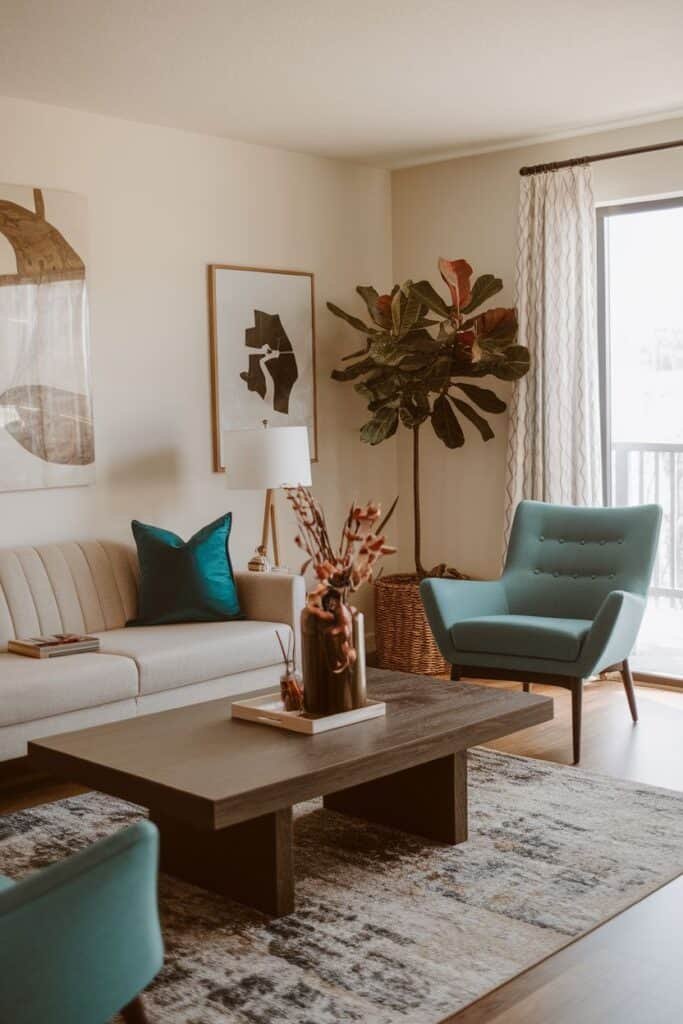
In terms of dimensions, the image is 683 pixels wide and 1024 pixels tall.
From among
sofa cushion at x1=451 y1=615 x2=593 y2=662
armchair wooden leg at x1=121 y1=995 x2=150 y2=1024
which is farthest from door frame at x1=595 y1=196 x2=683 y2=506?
armchair wooden leg at x1=121 y1=995 x2=150 y2=1024

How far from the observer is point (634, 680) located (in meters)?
5.80

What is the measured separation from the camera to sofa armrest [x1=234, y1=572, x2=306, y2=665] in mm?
5016

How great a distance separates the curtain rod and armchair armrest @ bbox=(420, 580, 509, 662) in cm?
216

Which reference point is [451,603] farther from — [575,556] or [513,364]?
[513,364]

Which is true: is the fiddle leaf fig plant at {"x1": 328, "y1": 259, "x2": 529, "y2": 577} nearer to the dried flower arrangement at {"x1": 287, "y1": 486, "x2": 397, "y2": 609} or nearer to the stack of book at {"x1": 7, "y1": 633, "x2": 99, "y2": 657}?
the stack of book at {"x1": 7, "y1": 633, "x2": 99, "y2": 657}

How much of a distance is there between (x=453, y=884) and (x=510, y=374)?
120 inches

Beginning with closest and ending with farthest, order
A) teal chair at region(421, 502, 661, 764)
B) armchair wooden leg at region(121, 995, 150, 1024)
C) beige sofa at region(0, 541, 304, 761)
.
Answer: armchair wooden leg at region(121, 995, 150, 1024)
beige sofa at region(0, 541, 304, 761)
teal chair at region(421, 502, 661, 764)

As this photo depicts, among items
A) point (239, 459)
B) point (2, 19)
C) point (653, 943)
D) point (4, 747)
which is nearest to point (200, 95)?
point (2, 19)

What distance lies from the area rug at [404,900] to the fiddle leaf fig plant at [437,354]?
7.29ft

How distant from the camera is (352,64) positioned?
4.57 m

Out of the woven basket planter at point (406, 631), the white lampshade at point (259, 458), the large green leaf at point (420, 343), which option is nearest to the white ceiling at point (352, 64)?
the large green leaf at point (420, 343)

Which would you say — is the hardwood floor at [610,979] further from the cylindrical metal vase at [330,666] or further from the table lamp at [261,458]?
the table lamp at [261,458]

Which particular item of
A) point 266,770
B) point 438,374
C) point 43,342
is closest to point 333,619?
point 266,770

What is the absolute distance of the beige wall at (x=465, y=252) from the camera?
240 inches
